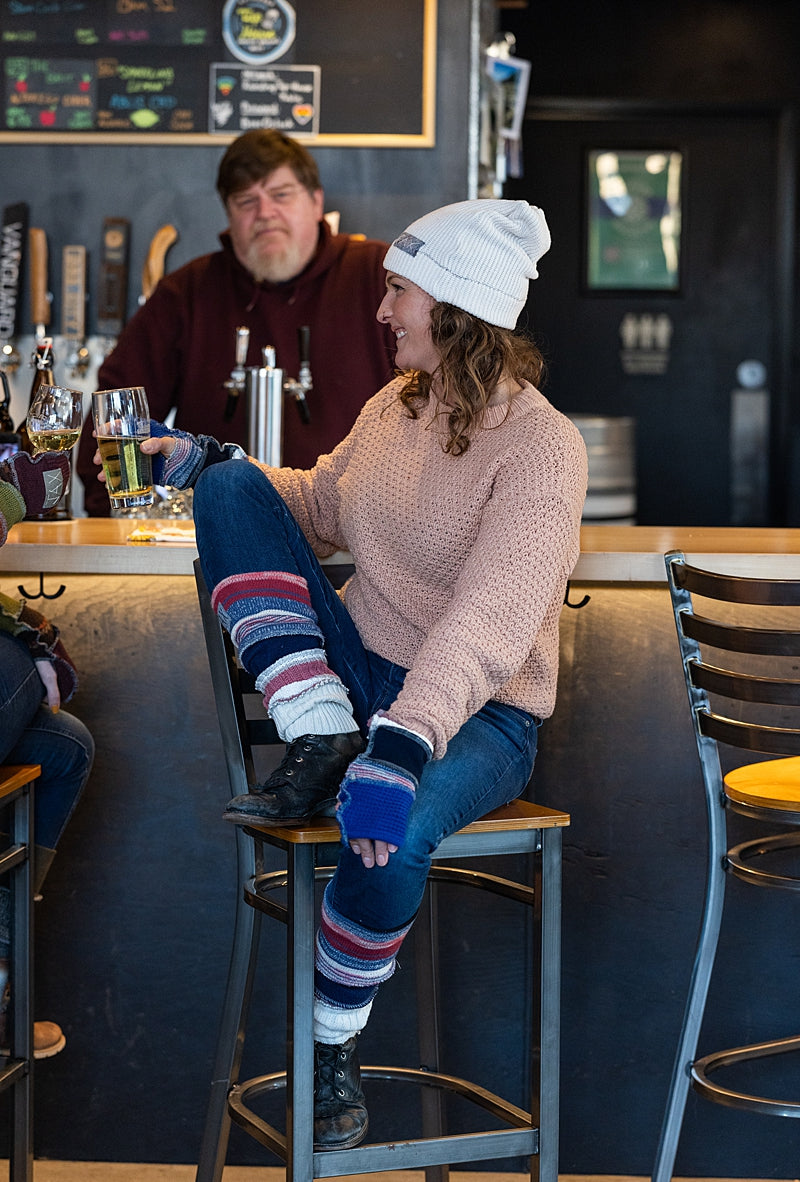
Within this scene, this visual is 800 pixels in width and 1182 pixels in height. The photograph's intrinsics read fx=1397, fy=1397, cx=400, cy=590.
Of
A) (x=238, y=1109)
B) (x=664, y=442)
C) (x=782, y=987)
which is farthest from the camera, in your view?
(x=664, y=442)

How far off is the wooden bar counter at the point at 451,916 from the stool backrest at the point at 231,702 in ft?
1.36

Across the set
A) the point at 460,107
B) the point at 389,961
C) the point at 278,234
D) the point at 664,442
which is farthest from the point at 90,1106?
the point at 664,442

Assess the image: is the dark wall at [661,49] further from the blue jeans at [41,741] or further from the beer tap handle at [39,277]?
the blue jeans at [41,741]

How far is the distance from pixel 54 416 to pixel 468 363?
0.50m

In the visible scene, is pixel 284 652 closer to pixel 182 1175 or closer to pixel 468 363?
pixel 468 363

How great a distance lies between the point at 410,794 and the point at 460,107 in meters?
2.41

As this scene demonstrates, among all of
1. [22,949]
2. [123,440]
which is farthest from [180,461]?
[22,949]

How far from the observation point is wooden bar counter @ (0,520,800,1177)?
2.05 meters

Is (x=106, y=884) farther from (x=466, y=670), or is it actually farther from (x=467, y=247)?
(x=467, y=247)

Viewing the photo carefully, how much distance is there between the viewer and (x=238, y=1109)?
161cm

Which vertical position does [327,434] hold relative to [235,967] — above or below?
above

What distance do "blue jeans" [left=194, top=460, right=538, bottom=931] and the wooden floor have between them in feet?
2.81

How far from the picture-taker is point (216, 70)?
11.0ft

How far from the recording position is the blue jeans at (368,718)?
1.38m
